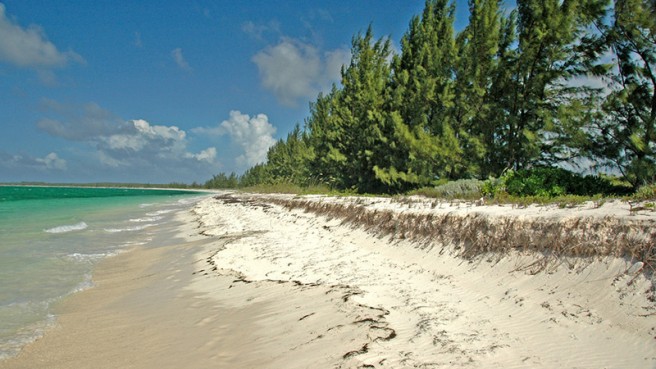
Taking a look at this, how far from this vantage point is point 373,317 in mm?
4980

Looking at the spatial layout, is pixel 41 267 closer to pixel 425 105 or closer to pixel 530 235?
pixel 530 235

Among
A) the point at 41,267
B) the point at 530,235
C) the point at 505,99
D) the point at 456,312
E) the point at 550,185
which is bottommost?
the point at 41,267

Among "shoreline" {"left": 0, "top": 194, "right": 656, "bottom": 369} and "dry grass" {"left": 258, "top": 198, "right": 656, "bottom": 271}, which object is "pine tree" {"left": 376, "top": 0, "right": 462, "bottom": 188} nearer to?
"dry grass" {"left": 258, "top": 198, "right": 656, "bottom": 271}

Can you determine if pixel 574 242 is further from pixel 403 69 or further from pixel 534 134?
pixel 403 69

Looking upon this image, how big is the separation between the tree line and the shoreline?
1120 cm

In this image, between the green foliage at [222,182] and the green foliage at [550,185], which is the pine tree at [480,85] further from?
the green foliage at [222,182]

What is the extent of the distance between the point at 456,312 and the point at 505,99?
725 inches

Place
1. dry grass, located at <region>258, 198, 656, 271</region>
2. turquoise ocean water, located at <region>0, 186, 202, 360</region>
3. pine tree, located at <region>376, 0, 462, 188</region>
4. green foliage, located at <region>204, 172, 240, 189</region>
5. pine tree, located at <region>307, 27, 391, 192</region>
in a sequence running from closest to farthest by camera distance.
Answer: dry grass, located at <region>258, 198, 656, 271</region> → turquoise ocean water, located at <region>0, 186, 202, 360</region> → pine tree, located at <region>376, 0, 462, 188</region> → pine tree, located at <region>307, 27, 391, 192</region> → green foliage, located at <region>204, 172, 240, 189</region>

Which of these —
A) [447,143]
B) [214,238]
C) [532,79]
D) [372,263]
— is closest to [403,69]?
[447,143]

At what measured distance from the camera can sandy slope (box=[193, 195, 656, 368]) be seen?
3826 millimetres

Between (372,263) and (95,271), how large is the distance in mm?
7415

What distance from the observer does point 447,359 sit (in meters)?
Answer: 3.72

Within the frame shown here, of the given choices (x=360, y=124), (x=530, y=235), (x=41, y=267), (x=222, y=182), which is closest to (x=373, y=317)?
(x=530, y=235)

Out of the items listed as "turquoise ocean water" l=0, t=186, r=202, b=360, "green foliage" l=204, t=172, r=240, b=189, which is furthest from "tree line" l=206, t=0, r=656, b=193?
"green foliage" l=204, t=172, r=240, b=189
